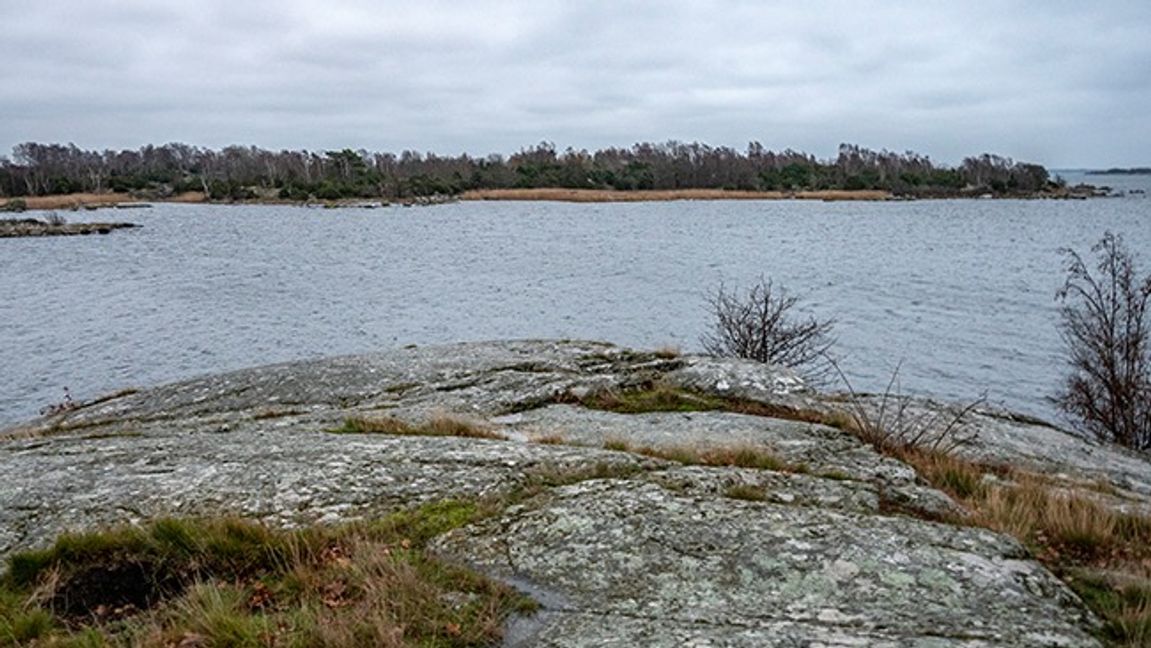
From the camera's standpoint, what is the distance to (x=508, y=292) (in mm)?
45875

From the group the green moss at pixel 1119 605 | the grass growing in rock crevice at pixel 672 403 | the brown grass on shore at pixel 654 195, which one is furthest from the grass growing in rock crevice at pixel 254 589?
the brown grass on shore at pixel 654 195

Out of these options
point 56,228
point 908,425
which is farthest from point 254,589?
point 56,228

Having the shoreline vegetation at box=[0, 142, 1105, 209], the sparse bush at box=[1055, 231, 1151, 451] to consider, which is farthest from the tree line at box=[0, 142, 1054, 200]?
the sparse bush at box=[1055, 231, 1151, 451]

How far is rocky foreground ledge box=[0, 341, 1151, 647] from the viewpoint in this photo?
468 centimetres

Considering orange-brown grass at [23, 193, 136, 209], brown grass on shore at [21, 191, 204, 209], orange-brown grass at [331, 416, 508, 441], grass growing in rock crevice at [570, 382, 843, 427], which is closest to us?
orange-brown grass at [331, 416, 508, 441]

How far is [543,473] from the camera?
7.10m

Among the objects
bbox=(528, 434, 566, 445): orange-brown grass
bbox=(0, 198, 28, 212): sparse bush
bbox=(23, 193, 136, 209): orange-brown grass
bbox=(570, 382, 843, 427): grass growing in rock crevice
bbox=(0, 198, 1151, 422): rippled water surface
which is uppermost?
bbox=(23, 193, 136, 209): orange-brown grass

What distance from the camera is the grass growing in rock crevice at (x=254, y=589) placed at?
4426 mm

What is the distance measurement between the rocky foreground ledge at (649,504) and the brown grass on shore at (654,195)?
142 m

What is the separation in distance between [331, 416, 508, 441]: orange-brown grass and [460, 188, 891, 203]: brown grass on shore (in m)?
143

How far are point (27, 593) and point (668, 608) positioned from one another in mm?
4054

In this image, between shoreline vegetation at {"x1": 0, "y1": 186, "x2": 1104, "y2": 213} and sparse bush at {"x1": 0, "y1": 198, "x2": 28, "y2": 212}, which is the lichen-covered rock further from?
sparse bush at {"x1": 0, "y1": 198, "x2": 28, "y2": 212}

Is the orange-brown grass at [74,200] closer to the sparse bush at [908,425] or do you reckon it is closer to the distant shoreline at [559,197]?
the distant shoreline at [559,197]

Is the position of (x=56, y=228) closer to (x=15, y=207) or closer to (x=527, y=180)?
(x=15, y=207)
